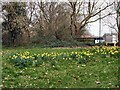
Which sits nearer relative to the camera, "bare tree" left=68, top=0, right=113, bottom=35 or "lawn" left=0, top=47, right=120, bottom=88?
"lawn" left=0, top=47, right=120, bottom=88

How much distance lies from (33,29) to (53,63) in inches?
255

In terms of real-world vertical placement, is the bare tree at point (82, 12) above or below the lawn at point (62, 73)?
above

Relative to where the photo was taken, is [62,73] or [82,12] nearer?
[62,73]

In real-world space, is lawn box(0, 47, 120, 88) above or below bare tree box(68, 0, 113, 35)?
below

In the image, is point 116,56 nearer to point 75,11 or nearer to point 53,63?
point 53,63

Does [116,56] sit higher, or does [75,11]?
[75,11]

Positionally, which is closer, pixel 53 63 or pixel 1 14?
pixel 53 63

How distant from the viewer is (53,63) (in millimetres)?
4645

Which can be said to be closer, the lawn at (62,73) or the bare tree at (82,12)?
the lawn at (62,73)

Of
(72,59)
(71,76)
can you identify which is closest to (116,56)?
(72,59)

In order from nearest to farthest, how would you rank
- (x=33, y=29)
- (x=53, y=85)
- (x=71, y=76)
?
1. (x=53, y=85)
2. (x=71, y=76)
3. (x=33, y=29)

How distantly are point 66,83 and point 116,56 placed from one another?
2.35 metres

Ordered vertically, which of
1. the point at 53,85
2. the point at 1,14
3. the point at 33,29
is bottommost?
the point at 53,85

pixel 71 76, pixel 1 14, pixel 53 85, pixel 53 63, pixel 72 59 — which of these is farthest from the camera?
pixel 1 14
